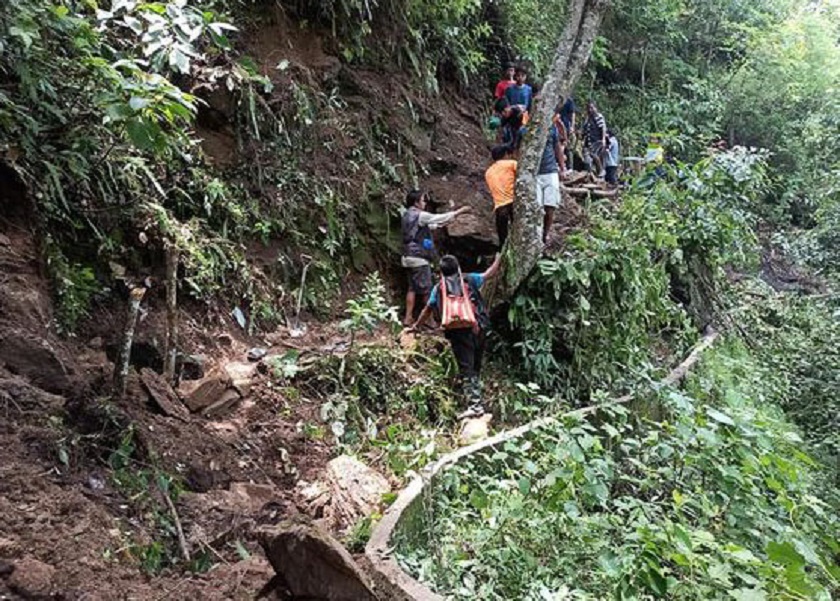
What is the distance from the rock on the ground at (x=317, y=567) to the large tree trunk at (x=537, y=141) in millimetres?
4500

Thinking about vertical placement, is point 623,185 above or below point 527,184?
below

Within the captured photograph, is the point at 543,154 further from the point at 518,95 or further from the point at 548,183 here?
the point at 518,95

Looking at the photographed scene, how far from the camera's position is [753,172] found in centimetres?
1020

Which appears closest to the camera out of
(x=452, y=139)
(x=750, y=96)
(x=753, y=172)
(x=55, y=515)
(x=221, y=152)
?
(x=55, y=515)

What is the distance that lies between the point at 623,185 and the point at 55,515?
1294cm

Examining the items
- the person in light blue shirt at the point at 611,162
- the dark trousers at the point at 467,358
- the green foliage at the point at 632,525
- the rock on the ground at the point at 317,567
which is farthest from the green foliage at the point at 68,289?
the person in light blue shirt at the point at 611,162

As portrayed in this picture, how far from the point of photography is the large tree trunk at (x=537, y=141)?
7445 millimetres

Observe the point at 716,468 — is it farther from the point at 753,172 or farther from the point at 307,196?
the point at 753,172

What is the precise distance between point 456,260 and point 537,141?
5.61ft

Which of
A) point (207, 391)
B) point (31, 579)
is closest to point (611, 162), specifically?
point (207, 391)

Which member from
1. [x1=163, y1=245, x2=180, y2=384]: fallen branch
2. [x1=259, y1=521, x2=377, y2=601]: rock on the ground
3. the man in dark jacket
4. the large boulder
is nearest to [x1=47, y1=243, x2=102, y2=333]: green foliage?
[x1=163, y1=245, x2=180, y2=384]: fallen branch

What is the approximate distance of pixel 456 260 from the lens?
710 cm

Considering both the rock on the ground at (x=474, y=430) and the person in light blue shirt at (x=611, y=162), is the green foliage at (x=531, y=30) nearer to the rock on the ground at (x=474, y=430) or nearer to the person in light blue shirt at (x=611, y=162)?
the person in light blue shirt at (x=611, y=162)

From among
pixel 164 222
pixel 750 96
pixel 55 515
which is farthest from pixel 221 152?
pixel 750 96
